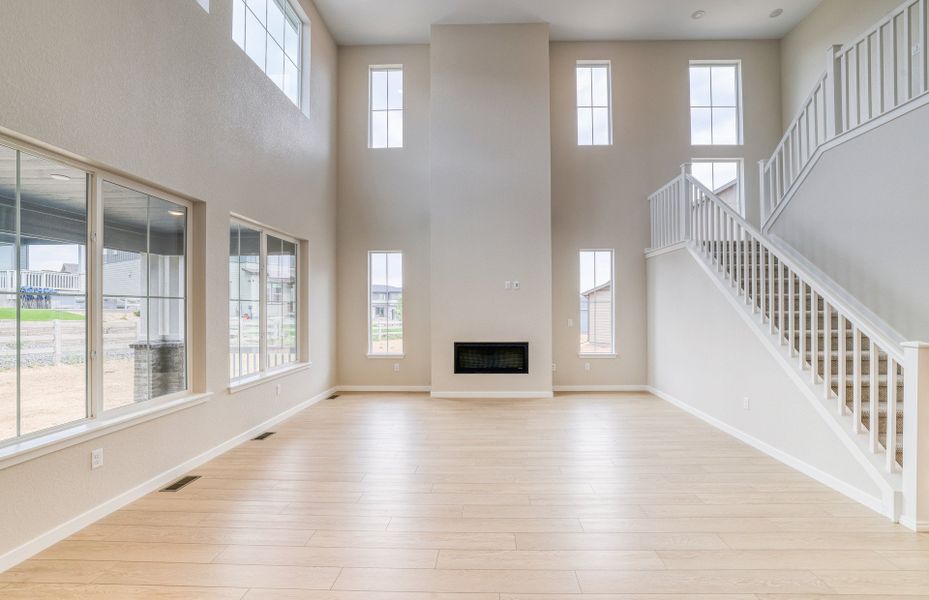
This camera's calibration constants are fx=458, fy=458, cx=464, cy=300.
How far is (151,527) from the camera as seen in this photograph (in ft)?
8.89

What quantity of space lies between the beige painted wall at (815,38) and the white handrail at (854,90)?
0.41 m

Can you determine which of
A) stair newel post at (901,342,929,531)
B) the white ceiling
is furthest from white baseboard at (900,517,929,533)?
the white ceiling

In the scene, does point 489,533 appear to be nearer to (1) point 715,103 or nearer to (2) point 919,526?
(2) point 919,526

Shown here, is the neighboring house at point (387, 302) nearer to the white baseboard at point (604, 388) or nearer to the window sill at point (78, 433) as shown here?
the white baseboard at point (604, 388)

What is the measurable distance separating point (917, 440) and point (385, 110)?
728 centimetres

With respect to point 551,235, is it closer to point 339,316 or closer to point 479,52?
point 479,52

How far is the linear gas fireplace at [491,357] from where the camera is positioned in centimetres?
667

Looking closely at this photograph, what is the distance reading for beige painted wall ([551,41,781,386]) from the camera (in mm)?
7270

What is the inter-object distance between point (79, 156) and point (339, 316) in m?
4.76

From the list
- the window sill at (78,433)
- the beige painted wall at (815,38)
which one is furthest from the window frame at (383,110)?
the beige painted wall at (815,38)

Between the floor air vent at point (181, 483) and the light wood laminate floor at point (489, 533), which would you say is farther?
the floor air vent at point (181, 483)

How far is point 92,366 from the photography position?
2922 mm

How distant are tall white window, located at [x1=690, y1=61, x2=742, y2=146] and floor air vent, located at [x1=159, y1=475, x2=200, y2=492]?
25.9ft

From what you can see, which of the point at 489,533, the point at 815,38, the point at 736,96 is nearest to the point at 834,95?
the point at 815,38
